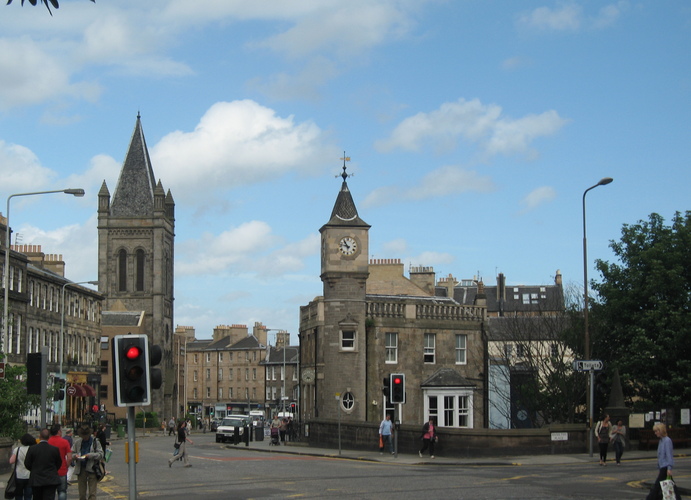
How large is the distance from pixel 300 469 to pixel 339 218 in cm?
2282

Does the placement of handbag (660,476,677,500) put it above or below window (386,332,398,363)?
below

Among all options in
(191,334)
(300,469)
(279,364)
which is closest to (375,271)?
(300,469)

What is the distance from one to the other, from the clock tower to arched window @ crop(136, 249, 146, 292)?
73614 millimetres

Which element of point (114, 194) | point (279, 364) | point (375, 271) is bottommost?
point (279, 364)

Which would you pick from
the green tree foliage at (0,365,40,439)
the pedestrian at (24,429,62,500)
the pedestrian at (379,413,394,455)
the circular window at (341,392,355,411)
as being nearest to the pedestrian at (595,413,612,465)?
the pedestrian at (379,413,394,455)

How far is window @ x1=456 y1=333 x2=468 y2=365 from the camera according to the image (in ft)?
171

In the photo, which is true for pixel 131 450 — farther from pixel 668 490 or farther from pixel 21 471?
pixel 668 490

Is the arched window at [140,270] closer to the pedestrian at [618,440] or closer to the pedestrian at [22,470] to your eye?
the pedestrian at [618,440]

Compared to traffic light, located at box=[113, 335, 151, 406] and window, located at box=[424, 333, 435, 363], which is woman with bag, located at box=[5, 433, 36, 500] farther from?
window, located at box=[424, 333, 435, 363]

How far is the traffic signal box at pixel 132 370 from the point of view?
47.5ft

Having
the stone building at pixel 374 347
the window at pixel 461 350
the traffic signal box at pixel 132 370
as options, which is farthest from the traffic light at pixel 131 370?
the window at pixel 461 350

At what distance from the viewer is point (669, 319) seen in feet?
130

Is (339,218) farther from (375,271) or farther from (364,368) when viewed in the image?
(375,271)

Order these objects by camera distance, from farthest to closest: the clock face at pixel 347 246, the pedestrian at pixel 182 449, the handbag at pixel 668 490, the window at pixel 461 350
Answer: the window at pixel 461 350
the clock face at pixel 347 246
the pedestrian at pixel 182 449
the handbag at pixel 668 490
